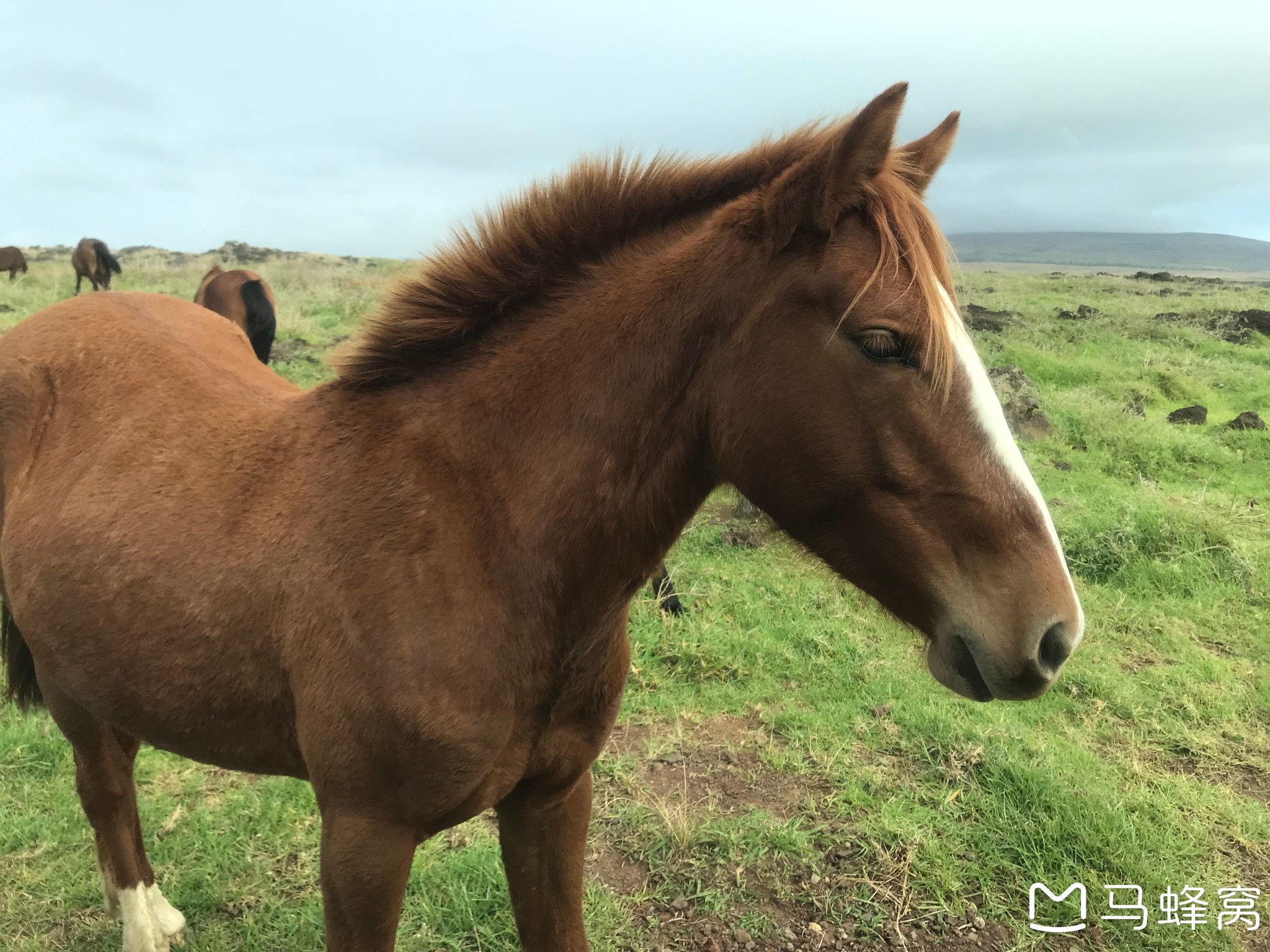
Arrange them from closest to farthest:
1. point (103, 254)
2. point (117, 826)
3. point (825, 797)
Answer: point (117, 826) → point (825, 797) → point (103, 254)

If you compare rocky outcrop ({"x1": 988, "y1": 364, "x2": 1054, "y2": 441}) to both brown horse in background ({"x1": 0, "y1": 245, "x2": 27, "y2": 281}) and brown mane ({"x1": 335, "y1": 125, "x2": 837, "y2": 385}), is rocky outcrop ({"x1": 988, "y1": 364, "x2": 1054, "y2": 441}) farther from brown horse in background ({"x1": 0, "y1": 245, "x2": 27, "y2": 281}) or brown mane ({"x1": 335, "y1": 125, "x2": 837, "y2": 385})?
brown horse in background ({"x1": 0, "y1": 245, "x2": 27, "y2": 281})

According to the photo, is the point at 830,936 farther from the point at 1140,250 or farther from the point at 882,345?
the point at 1140,250

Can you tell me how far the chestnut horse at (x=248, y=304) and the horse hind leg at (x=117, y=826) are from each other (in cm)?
605

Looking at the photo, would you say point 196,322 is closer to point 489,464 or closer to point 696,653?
point 489,464

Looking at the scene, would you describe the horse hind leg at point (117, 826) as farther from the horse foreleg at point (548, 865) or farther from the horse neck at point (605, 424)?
the horse neck at point (605, 424)

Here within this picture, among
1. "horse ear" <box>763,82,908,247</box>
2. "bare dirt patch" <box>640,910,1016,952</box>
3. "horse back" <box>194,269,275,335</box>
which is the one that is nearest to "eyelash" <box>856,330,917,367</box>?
"horse ear" <box>763,82,908,247</box>

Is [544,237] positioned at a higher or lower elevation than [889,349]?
higher

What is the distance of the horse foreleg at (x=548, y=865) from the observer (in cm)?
199

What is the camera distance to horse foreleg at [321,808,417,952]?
165 cm

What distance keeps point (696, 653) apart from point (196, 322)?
3035mm

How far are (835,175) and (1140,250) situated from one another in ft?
301

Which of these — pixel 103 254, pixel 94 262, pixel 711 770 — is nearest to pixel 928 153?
pixel 711 770

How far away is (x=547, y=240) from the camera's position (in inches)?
66.4

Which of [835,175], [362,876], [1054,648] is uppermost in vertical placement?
[835,175]
